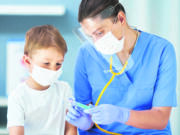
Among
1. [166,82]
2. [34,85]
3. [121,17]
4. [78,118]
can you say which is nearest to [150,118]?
[166,82]

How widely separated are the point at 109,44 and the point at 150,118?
375 millimetres

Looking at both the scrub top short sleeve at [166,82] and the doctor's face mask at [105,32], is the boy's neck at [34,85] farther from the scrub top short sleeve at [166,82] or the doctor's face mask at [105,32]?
the scrub top short sleeve at [166,82]

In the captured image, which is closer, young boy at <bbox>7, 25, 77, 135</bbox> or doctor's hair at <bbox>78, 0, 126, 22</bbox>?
doctor's hair at <bbox>78, 0, 126, 22</bbox>

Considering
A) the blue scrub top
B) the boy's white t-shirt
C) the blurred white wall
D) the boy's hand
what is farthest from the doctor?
the blurred white wall

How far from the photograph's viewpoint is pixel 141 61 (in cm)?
137

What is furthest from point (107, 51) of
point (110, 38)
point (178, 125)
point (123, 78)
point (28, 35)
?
point (178, 125)

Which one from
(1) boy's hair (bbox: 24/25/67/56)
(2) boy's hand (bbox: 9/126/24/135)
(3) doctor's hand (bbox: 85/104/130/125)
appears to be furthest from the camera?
(1) boy's hair (bbox: 24/25/67/56)

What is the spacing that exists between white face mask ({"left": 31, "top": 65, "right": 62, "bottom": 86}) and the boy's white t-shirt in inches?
2.2

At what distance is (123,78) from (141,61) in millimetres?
123

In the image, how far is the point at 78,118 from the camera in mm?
1356

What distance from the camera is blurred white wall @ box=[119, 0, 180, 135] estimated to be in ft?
7.34

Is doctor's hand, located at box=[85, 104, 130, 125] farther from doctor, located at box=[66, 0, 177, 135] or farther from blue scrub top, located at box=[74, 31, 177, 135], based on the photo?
blue scrub top, located at box=[74, 31, 177, 135]

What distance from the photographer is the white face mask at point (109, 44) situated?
1.23m

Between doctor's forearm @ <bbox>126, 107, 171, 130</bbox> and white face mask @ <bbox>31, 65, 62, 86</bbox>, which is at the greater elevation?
white face mask @ <bbox>31, 65, 62, 86</bbox>
